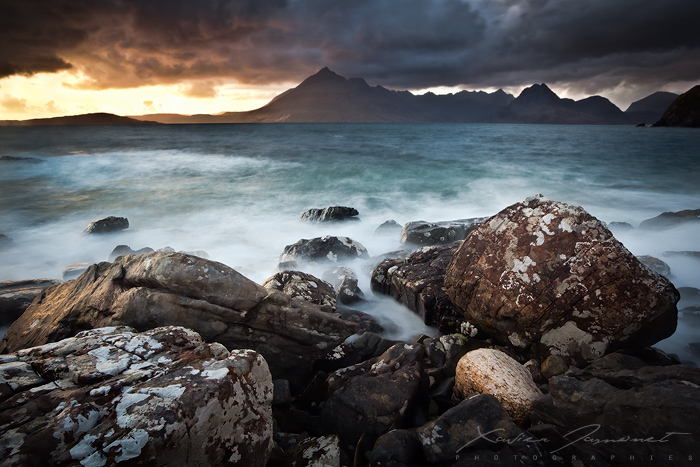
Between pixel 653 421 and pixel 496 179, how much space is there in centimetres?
2382

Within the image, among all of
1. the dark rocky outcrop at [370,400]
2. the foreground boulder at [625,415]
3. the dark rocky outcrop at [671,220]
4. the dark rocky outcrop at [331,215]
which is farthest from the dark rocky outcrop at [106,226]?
the dark rocky outcrop at [671,220]

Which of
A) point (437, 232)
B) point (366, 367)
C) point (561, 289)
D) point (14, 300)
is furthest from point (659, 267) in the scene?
point (14, 300)

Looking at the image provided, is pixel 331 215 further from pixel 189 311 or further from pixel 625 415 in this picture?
pixel 625 415

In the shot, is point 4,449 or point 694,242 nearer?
point 4,449

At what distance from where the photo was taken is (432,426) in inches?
120

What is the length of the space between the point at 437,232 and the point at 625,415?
7.51 metres

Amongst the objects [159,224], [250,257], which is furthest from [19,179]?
[250,257]

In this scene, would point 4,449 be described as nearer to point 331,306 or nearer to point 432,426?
point 432,426

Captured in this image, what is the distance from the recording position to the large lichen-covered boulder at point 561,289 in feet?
13.7

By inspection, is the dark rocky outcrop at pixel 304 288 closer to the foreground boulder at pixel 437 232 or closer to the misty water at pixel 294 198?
the misty water at pixel 294 198

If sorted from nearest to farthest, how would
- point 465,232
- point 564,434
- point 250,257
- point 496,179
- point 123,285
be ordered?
point 564,434 → point 123,285 → point 465,232 → point 250,257 → point 496,179

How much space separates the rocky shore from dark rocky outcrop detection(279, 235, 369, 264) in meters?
2.96

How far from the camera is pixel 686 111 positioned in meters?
95.5

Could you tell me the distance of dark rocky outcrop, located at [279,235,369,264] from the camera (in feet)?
31.0
